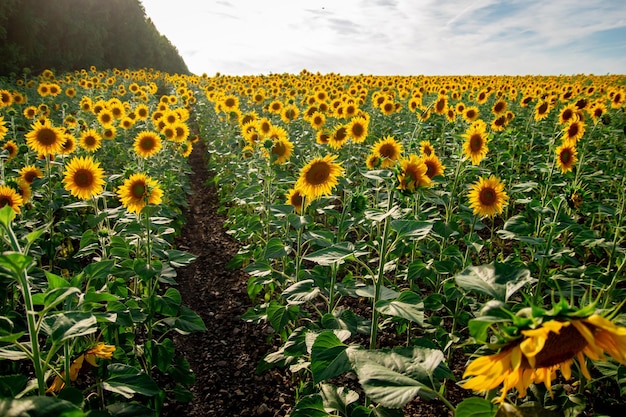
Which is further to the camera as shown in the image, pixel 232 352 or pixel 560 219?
pixel 232 352

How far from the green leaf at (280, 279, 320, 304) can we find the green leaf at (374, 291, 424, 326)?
571 millimetres

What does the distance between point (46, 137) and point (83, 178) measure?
1.32m

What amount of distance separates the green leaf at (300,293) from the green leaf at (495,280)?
1098 mm

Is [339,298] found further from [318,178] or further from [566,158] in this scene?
[566,158]

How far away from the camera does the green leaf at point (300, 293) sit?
2209 mm

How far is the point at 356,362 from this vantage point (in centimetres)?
124

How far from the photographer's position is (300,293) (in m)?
2.27

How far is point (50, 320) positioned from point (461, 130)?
790 cm

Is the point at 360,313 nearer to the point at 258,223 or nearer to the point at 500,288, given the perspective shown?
the point at 258,223

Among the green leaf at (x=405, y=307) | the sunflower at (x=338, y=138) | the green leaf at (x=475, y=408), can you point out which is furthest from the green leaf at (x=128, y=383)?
the sunflower at (x=338, y=138)

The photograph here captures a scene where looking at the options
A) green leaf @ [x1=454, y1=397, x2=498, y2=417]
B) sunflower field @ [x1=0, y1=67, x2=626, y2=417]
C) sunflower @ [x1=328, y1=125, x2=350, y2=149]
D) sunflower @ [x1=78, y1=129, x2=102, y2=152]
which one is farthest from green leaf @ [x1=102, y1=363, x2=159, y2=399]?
sunflower @ [x1=78, y1=129, x2=102, y2=152]

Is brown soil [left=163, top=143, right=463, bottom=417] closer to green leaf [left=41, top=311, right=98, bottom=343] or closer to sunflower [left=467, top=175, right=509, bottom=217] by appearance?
sunflower [left=467, top=175, right=509, bottom=217]

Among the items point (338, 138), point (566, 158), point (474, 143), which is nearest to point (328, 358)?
point (474, 143)

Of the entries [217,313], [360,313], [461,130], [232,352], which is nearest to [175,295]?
[232,352]
